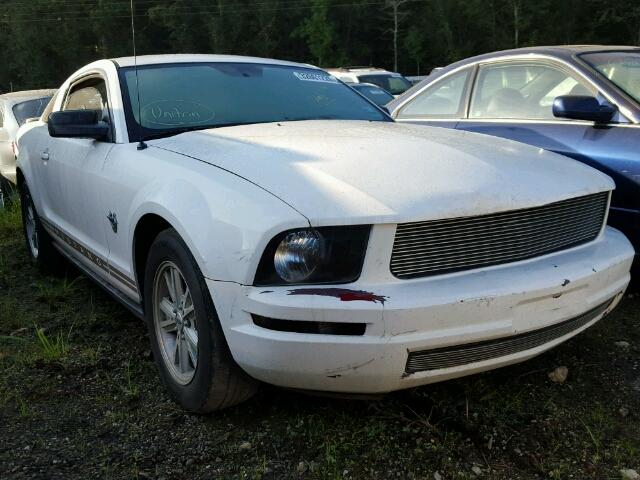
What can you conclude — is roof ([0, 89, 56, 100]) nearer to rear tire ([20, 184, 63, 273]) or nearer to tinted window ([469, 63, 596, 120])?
rear tire ([20, 184, 63, 273])

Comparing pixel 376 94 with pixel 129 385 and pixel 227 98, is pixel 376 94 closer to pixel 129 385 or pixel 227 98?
pixel 227 98

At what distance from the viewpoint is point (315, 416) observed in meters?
2.48

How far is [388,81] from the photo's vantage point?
16422mm

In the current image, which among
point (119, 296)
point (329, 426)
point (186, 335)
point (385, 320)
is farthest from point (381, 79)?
point (385, 320)

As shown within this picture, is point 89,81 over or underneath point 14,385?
over

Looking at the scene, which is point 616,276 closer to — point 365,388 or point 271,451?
point 365,388

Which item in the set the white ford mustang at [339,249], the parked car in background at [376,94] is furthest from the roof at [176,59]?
the parked car in background at [376,94]

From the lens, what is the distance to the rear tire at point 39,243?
4457mm

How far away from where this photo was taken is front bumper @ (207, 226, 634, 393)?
77.5 inches

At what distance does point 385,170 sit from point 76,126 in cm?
164

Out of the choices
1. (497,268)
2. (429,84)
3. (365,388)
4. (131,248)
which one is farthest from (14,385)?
(429,84)

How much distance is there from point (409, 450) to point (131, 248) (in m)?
1.44

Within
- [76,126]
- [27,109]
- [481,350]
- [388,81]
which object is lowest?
[388,81]

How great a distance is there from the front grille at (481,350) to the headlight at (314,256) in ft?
1.15
